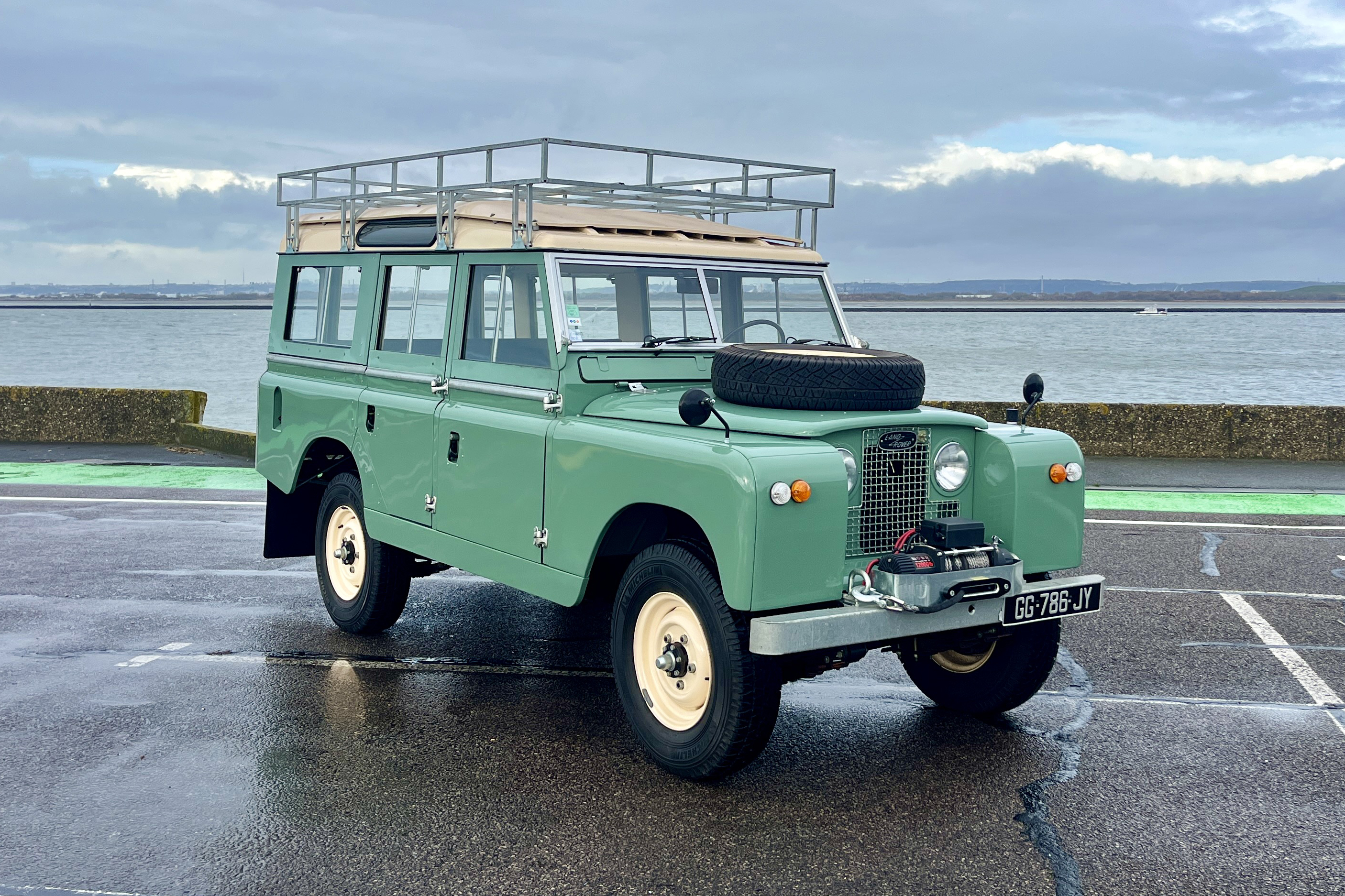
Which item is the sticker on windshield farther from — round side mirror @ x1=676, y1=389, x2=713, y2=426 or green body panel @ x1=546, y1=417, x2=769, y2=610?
round side mirror @ x1=676, y1=389, x2=713, y2=426

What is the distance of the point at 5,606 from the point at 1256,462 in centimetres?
1330

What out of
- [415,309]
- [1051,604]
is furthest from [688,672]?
[415,309]

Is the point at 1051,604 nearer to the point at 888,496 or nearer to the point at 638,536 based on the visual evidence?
the point at 888,496

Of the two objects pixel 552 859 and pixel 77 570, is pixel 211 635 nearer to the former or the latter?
pixel 77 570

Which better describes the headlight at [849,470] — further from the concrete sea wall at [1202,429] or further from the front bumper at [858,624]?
the concrete sea wall at [1202,429]

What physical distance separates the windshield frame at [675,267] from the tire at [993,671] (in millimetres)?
1753

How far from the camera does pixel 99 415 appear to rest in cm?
1662

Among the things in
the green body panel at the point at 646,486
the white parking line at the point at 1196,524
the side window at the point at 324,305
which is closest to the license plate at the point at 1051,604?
the green body panel at the point at 646,486

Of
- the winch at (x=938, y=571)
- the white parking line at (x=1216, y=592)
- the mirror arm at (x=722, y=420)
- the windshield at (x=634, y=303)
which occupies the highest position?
the windshield at (x=634, y=303)

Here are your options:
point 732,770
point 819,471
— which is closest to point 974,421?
point 819,471

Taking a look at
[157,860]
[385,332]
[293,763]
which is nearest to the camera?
[157,860]

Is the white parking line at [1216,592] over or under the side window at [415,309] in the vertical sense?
under

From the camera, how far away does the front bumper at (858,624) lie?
443 centimetres

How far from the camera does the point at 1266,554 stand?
972 cm
